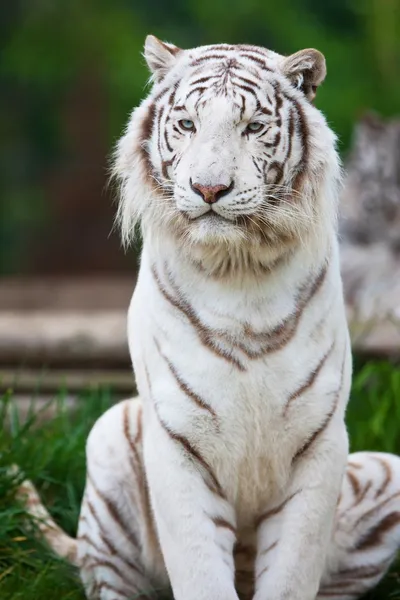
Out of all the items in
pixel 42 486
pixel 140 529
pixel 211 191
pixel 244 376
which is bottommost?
pixel 42 486

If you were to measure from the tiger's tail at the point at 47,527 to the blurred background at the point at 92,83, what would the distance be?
26.2 feet

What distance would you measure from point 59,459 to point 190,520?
4.06 ft

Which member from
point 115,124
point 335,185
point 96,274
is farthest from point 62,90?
point 335,185

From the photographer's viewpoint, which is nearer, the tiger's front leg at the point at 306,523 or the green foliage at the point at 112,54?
the tiger's front leg at the point at 306,523

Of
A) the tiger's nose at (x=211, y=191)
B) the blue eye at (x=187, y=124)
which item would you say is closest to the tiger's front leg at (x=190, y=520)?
the tiger's nose at (x=211, y=191)

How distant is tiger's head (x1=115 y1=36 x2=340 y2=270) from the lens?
273cm

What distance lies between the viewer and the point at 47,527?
3596mm

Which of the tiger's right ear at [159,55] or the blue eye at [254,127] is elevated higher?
the tiger's right ear at [159,55]

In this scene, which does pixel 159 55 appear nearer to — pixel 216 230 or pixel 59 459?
pixel 216 230

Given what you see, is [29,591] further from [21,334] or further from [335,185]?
[21,334]

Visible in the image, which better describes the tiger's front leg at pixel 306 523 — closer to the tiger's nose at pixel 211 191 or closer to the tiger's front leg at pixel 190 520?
the tiger's front leg at pixel 190 520

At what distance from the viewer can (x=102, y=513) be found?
3.26 m

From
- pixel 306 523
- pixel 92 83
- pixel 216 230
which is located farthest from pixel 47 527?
pixel 92 83

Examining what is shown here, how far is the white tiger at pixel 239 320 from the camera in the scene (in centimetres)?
280
